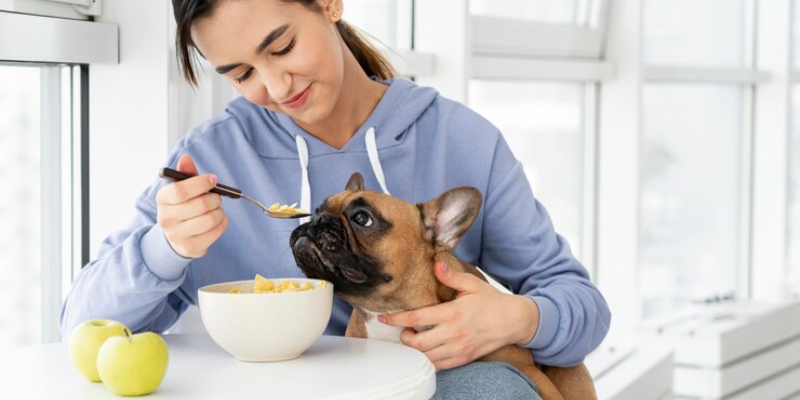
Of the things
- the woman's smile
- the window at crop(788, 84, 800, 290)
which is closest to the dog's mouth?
the woman's smile

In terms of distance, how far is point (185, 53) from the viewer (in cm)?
139

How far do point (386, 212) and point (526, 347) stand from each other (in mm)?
285

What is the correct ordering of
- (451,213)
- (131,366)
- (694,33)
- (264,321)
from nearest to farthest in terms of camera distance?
(131,366)
(264,321)
(451,213)
(694,33)

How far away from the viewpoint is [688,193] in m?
3.54

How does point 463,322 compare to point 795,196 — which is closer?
point 463,322

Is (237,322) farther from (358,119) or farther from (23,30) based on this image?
(23,30)

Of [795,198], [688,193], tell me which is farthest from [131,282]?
[795,198]

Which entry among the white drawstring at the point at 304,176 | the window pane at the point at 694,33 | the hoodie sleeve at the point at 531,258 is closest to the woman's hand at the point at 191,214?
the white drawstring at the point at 304,176

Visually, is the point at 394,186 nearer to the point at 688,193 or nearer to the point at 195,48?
the point at 195,48

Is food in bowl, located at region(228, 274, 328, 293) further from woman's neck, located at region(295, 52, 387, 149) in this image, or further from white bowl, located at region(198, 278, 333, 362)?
woman's neck, located at region(295, 52, 387, 149)

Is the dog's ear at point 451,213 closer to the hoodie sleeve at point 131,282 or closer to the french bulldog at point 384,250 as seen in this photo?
the french bulldog at point 384,250

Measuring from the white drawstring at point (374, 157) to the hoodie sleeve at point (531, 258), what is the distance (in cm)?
16

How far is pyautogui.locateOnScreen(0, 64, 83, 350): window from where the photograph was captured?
1588mm

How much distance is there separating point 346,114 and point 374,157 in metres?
0.09
